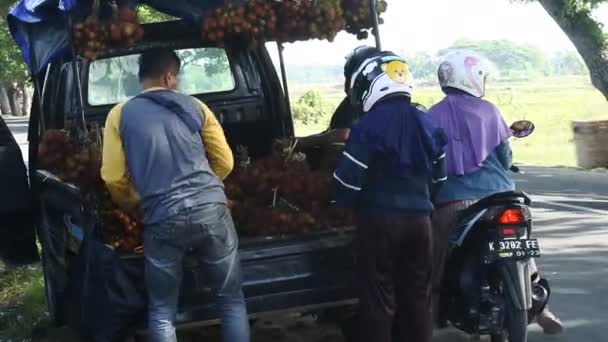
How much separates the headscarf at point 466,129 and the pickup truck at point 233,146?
0.70 m

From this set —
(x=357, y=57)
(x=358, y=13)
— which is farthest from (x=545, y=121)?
(x=357, y=57)

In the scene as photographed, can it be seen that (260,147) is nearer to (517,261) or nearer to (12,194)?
(12,194)

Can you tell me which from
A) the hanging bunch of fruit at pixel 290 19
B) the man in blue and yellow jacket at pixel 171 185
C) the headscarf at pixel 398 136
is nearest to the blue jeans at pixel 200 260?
the man in blue and yellow jacket at pixel 171 185

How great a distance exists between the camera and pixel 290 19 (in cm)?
555

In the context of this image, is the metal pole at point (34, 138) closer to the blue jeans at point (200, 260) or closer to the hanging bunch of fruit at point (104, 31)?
the hanging bunch of fruit at point (104, 31)

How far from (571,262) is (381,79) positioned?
475 centimetres

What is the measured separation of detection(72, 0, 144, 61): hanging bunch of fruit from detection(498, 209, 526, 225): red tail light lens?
Result: 2.30 m

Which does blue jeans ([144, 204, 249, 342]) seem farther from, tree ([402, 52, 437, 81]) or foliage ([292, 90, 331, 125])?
foliage ([292, 90, 331, 125])

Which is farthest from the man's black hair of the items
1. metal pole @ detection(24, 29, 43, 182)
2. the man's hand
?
metal pole @ detection(24, 29, 43, 182)

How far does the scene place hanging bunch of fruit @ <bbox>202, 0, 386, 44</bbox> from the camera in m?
5.49

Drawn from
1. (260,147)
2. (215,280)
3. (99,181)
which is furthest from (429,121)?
(260,147)

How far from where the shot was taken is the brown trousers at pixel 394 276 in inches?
181

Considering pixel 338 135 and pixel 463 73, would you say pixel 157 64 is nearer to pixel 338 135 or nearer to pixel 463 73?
pixel 463 73

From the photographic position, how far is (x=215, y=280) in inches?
178
